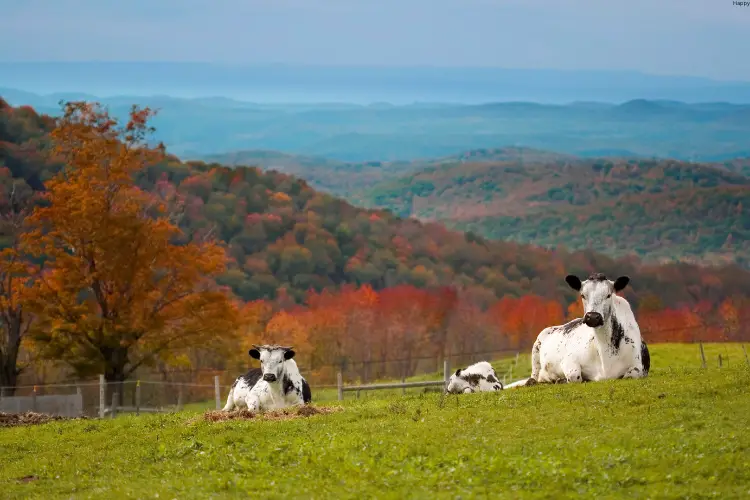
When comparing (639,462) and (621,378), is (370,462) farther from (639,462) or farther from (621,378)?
(621,378)

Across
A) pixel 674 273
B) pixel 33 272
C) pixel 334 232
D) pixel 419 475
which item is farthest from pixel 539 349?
pixel 674 273

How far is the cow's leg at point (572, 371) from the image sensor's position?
25500 mm

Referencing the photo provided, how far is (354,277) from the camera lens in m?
162

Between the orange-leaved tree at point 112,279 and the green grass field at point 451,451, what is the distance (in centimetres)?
2465

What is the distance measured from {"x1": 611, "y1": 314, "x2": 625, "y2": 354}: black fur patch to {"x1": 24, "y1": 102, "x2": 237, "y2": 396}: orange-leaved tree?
28.7 m

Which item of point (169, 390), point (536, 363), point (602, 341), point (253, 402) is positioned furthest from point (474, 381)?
point (169, 390)

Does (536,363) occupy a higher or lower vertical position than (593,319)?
lower

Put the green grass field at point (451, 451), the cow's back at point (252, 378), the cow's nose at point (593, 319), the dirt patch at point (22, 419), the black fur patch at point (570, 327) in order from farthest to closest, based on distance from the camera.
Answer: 1. the dirt patch at point (22, 419)
2. the cow's back at point (252, 378)
3. the black fur patch at point (570, 327)
4. the cow's nose at point (593, 319)
5. the green grass field at point (451, 451)

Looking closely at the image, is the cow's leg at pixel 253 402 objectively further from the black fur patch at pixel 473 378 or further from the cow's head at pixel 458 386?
the black fur patch at pixel 473 378

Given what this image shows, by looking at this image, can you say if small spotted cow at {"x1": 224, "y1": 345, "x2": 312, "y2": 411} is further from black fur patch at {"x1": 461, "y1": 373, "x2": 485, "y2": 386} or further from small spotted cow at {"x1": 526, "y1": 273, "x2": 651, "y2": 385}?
small spotted cow at {"x1": 526, "y1": 273, "x2": 651, "y2": 385}

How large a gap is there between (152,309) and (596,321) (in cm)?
3218

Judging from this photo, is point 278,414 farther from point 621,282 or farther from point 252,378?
point 621,282

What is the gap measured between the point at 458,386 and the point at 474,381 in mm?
464

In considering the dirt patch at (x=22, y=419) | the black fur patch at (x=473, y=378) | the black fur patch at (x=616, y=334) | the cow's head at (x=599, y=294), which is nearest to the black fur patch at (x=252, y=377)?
the dirt patch at (x=22, y=419)
